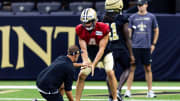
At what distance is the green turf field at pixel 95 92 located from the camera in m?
10.1

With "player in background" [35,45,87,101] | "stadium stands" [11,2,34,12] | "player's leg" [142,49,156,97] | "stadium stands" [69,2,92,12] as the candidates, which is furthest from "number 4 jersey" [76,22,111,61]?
"stadium stands" [11,2,34,12]

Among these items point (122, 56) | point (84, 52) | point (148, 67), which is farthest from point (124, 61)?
point (84, 52)

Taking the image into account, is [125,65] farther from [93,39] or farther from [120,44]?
[93,39]

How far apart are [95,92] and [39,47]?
3.53 metres

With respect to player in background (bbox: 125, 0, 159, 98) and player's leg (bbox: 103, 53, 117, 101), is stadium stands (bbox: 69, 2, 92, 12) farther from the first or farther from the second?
player's leg (bbox: 103, 53, 117, 101)

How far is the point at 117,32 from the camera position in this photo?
31.2 feet

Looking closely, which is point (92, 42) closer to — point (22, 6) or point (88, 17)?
point (88, 17)

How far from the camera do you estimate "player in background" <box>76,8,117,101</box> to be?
8133 mm

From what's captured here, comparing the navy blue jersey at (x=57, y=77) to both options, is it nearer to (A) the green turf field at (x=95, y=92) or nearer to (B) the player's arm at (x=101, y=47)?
(B) the player's arm at (x=101, y=47)

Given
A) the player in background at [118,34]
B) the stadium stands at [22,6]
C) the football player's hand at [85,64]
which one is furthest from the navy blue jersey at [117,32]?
the stadium stands at [22,6]

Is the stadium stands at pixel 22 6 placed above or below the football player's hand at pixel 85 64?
below

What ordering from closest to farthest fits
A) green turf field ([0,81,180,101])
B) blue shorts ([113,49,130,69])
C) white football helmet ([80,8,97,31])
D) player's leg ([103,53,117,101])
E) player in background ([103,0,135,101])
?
white football helmet ([80,8,97,31]) → player's leg ([103,53,117,101]) → player in background ([103,0,135,101]) → blue shorts ([113,49,130,69]) → green turf field ([0,81,180,101])

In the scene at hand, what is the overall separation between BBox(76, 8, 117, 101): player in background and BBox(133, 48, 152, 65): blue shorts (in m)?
2.01

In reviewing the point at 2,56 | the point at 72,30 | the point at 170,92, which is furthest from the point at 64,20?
the point at 170,92
